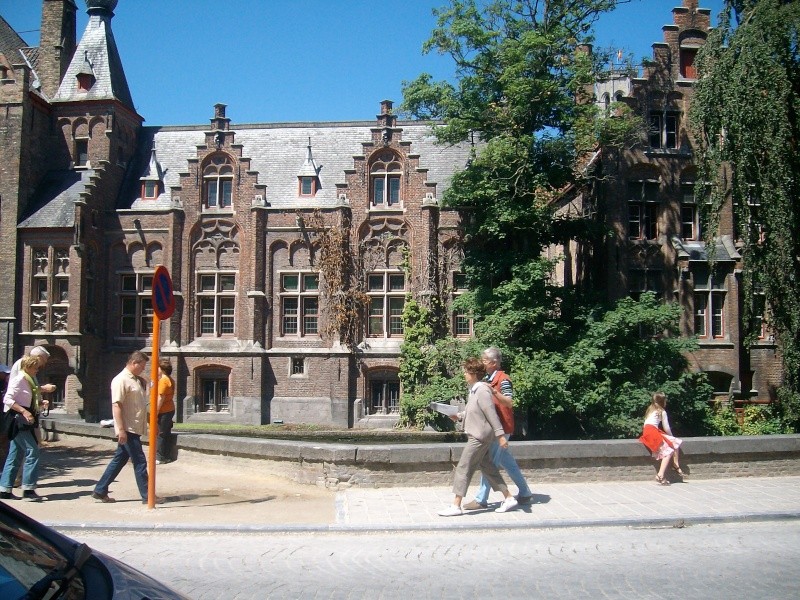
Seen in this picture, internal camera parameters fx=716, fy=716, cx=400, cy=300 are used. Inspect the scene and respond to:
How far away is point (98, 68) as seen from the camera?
110 ft

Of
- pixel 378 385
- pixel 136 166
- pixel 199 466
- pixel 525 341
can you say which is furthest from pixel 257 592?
pixel 136 166

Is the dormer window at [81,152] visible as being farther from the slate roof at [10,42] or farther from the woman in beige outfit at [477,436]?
the woman in beige outfit at [477,436]

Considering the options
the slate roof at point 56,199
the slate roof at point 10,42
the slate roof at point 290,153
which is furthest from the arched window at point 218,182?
the slate roof at point 10,42

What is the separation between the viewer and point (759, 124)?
62.0 ft

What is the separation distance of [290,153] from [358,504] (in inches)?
1020

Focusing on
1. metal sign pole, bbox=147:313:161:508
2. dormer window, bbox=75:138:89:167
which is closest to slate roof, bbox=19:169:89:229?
dormer window, bbox=75:138:89:167

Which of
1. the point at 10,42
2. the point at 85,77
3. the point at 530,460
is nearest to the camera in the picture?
the point at 530,460

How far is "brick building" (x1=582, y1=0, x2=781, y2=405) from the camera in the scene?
90.0ft

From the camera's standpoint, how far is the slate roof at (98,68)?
108ft

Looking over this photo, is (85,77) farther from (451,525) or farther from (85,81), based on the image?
(451,525)

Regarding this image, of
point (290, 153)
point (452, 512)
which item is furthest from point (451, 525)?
point (290, 153)

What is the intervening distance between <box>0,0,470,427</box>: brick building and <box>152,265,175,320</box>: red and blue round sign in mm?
19904

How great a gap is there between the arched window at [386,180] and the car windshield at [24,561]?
2826cm

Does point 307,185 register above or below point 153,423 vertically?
above
